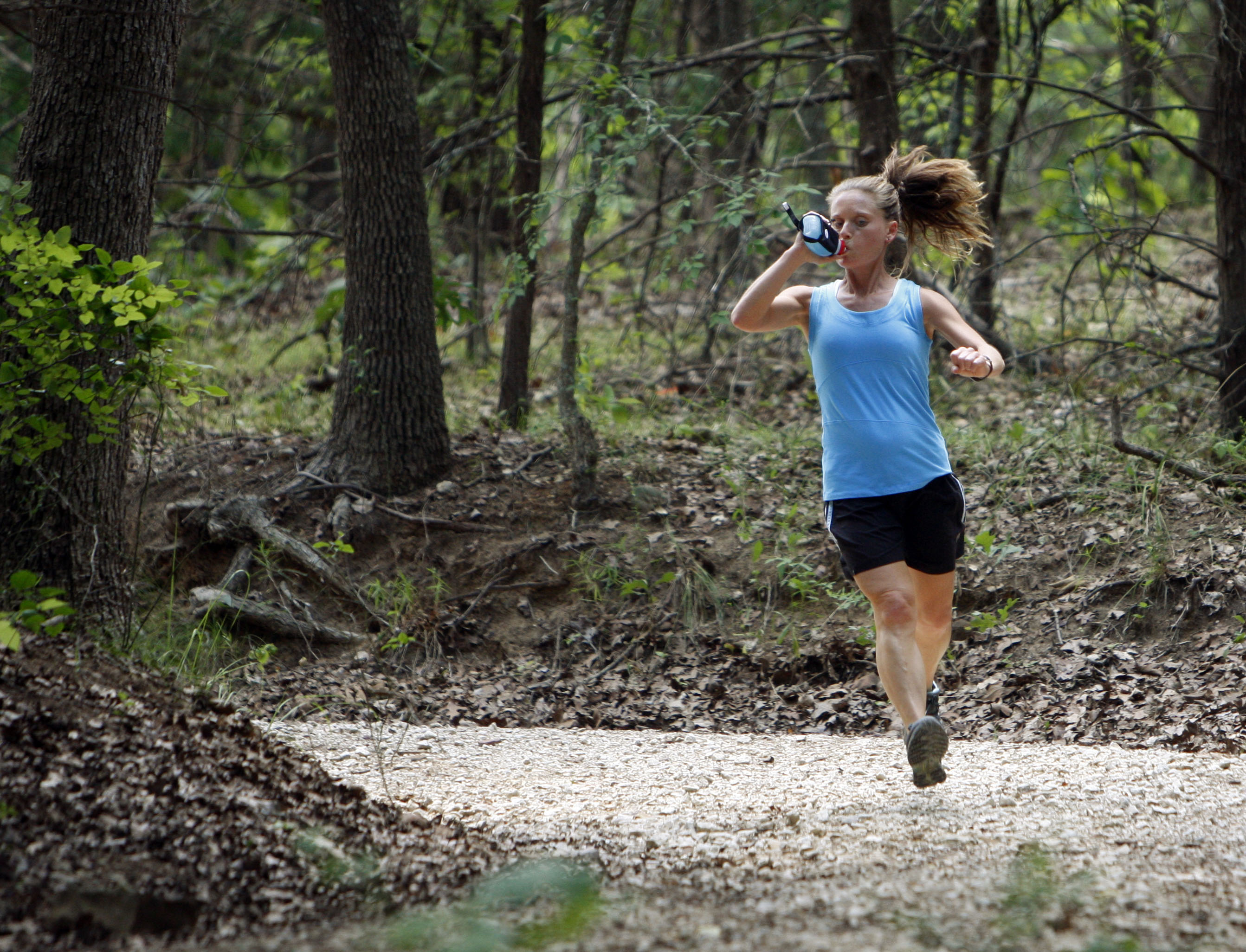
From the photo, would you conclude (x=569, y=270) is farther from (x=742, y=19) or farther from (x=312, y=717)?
(x=742, y=19)

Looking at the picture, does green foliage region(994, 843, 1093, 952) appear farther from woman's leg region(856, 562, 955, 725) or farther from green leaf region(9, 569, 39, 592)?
green leaf region(9, 569, 39, 592)

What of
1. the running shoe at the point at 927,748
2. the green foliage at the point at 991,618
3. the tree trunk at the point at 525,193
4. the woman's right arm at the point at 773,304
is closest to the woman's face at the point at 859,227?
the woman's right arm at the point at 773,304

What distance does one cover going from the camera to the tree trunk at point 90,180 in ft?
13.2

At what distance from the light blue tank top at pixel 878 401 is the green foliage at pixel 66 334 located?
2135 millimetres

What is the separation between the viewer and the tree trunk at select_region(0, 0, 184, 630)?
403 cm

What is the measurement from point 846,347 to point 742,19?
293 inches

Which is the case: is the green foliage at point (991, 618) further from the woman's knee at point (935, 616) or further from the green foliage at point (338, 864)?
the green foliage at point (338, 864)

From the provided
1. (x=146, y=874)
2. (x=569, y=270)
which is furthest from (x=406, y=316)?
Answer: (x=146, y=874)

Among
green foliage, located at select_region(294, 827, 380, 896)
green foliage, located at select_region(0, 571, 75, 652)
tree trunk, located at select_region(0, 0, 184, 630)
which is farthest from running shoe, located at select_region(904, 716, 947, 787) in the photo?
tree trunk, located at select_region(0, 0, 184, 630)

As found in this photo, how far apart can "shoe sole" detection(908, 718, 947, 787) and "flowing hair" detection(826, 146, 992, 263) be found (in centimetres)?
179

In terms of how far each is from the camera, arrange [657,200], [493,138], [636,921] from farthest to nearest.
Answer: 1. [657,200]
2. [493,138]
3. [636,921]

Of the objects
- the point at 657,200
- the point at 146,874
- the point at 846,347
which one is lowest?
the point at 146,874

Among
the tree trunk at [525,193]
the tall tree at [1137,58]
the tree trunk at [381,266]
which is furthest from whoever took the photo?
the tree trunk at [525,193]

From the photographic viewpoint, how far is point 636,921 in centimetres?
230
